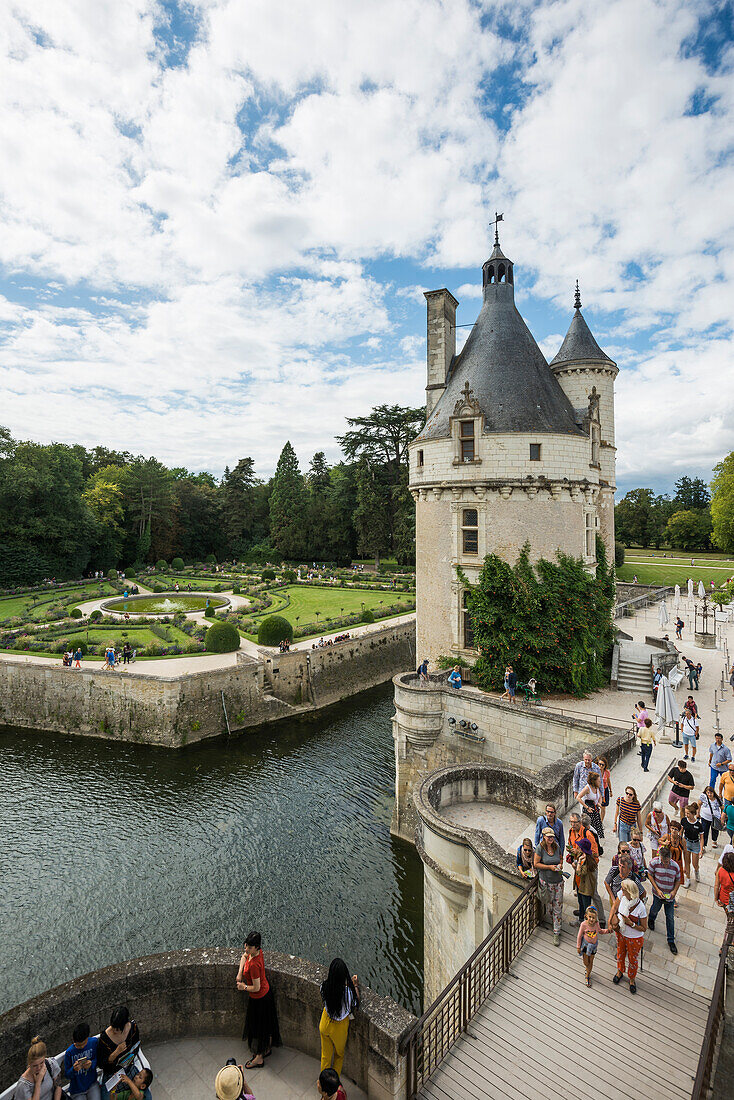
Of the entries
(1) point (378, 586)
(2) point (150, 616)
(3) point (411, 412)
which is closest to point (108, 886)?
(2) point (150, 616)

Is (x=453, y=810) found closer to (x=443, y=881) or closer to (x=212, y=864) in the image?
(x=443, y=881)

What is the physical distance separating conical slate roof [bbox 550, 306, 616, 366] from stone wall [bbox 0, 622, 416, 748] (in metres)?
18.6

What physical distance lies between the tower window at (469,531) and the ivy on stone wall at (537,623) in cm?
91

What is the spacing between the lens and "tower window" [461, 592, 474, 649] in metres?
18.6

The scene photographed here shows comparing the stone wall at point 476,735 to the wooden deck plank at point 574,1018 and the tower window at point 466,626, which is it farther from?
the wooden deck plank at point 574,1018

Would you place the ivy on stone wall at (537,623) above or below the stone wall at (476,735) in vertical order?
above

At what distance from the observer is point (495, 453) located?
1770cm

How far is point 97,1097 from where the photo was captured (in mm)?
4691

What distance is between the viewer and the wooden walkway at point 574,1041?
5.16 metres

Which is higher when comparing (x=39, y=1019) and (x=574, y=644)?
(x=574, y=644)

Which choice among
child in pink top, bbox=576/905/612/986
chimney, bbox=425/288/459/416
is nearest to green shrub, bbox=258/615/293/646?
chimney, bbox=425/288/459/416

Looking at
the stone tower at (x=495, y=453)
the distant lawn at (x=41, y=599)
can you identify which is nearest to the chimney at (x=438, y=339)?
the stone tower at (x=495, y=453)

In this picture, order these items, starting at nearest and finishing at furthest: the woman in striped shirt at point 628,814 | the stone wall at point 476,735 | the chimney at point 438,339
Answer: the woman in striped shirt at point 628,814 → the stone wall at point 476,735 → the chimney at point 438,339

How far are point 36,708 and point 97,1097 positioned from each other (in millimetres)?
23911
